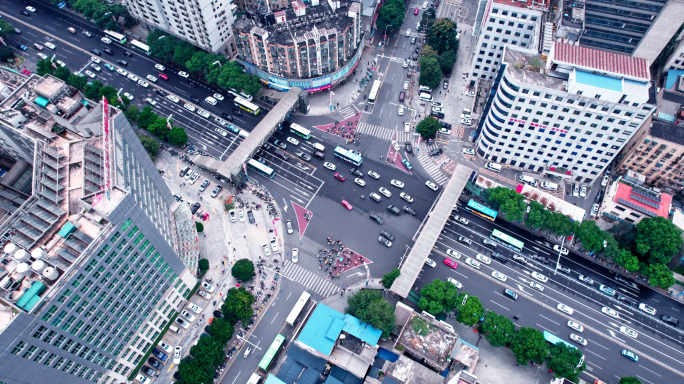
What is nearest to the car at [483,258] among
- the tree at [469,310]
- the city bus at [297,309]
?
the tree at [469,310]

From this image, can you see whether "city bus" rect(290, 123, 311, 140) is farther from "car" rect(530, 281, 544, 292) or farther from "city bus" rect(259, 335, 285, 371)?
"car" rect(530, 281, 544, 292)

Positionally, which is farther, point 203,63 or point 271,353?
point 203,63

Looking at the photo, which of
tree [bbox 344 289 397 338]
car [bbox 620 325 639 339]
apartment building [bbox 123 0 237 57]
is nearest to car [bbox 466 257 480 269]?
tree [bbox 344 289 397 338]

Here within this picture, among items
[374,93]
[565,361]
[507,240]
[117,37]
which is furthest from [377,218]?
[117,37]

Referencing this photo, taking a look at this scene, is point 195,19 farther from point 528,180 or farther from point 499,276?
point 499,276

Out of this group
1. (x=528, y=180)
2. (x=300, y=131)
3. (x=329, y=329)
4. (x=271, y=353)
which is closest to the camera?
(x=329, y=329)

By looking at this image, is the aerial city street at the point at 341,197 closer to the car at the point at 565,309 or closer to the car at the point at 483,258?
the car at the point at 483,258

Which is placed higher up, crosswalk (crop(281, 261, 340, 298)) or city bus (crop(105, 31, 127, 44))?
city bus (crop(105, 31, 127, 44))
